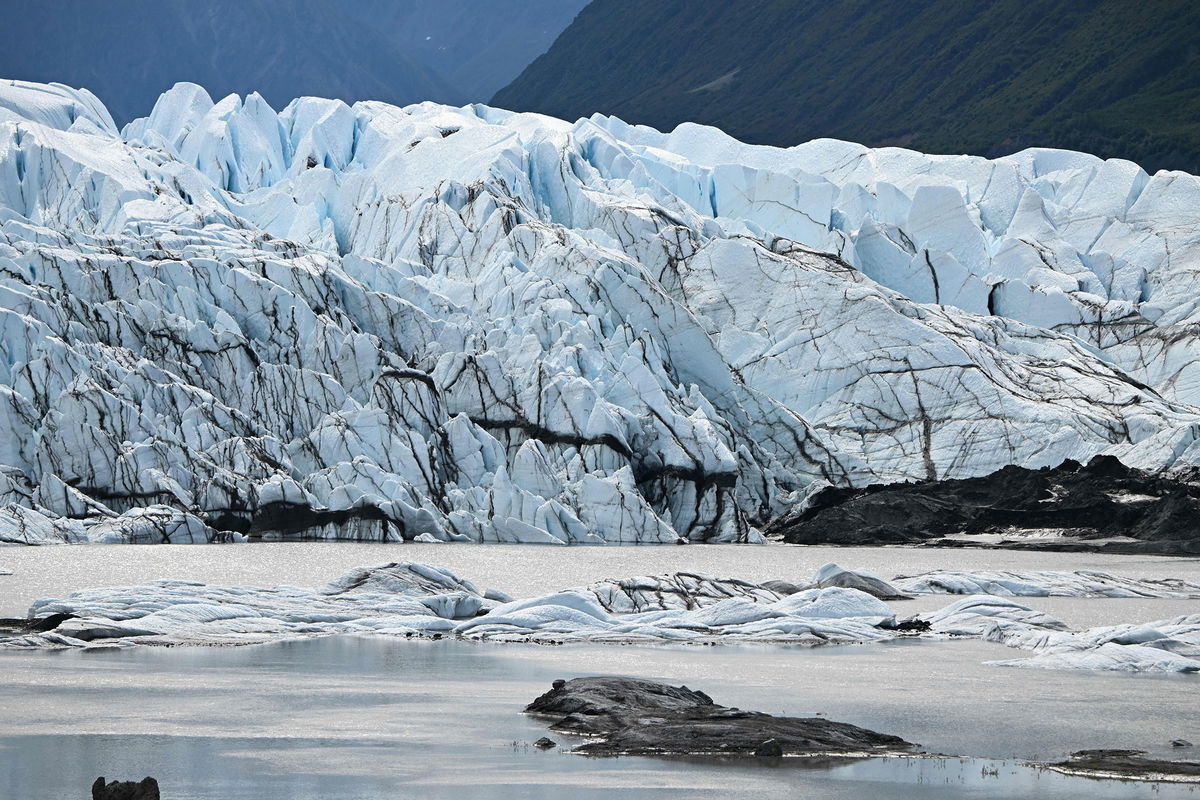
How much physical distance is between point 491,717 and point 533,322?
32490 millimetres

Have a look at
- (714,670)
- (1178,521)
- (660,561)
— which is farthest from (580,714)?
(1178,521)

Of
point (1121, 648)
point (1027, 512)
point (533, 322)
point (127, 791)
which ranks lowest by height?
point (127, 791)

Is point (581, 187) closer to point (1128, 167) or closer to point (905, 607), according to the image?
point (1128, 167)

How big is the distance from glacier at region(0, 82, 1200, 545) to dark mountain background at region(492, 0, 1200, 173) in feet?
148

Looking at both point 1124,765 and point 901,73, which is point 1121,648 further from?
point 901,73

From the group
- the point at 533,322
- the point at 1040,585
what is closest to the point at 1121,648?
the point at 1040,585

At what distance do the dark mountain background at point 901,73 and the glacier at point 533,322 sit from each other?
45.1 meters

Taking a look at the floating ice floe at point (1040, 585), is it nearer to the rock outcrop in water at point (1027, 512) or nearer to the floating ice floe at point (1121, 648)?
the floating ice floe at point (1121, 648)

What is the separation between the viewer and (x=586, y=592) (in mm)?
19766

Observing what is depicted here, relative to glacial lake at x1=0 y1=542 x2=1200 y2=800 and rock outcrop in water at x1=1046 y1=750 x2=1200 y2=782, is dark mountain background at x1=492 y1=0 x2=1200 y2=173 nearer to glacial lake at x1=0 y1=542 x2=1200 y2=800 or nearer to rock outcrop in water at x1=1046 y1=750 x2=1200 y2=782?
glacial lake at x1=0 y1=542 x2=1200 y2=800

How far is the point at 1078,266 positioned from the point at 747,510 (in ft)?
79.9

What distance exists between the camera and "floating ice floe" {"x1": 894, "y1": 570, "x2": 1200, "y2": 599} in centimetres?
2417

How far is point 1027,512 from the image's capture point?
41.6 meters

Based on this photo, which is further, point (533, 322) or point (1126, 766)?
point (533, 322)
